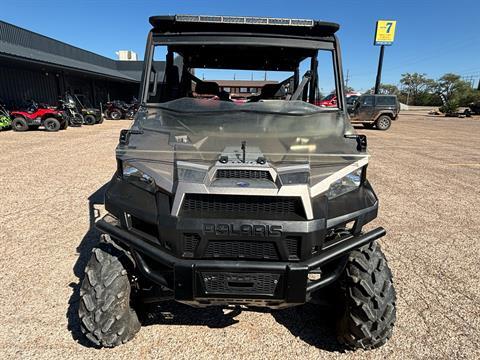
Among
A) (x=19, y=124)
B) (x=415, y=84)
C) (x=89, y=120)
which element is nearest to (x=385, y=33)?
(x=89, y=120)

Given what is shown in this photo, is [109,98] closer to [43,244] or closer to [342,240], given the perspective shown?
[43,244]

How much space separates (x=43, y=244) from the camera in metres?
3.70

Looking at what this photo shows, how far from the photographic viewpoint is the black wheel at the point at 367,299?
6.69 feet

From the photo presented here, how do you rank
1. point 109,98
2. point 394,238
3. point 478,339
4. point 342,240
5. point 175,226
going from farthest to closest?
point 109,98 < point 394,238 < point 478,339 < point 342,240 < point 175,226

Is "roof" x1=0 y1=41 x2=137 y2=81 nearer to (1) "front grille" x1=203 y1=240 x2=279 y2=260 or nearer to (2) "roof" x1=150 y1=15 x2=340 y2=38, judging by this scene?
(2) "roof" x1=150 y1=15 x2=340 y2=38

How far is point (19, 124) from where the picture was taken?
14141 millimetres

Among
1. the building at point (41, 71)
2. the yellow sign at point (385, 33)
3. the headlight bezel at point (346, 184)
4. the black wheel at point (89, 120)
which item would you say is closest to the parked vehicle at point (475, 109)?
the yellow sign at point (385, 33)

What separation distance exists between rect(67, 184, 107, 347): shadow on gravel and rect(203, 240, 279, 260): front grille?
123cm

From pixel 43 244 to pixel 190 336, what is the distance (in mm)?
2279

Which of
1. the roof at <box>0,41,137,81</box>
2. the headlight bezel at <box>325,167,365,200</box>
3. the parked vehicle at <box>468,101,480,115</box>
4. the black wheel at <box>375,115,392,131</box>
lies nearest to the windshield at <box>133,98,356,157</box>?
the headlight bezel at <box>325,167,365,200</box>

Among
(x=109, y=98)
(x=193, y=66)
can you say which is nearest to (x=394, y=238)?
(x=193, y=66)

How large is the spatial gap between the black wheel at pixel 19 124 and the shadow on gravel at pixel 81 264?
11.3 meters

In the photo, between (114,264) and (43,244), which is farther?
(43,244)

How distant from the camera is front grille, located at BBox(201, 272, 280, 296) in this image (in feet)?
5.87
